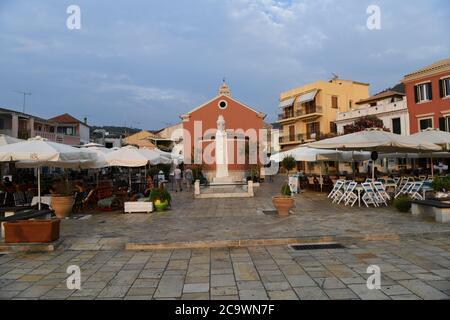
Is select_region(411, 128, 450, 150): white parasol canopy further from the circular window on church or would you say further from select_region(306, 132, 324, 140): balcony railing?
select_region(306, 132, 324, 140): balcony railing

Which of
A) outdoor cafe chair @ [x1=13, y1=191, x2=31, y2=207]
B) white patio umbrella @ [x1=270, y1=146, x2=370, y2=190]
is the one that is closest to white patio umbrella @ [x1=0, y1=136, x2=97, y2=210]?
outdoor cafe chair @ [x1=13, y1=191, x2=31, y2=207]

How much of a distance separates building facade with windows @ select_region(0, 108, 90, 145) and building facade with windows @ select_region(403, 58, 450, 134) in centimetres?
3607

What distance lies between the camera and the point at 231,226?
8680 mm

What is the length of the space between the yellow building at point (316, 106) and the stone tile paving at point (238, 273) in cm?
3695

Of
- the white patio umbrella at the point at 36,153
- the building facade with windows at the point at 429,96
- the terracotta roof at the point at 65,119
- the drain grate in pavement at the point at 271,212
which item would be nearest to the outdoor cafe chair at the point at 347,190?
the drain grate in pavement at the point at 271,212

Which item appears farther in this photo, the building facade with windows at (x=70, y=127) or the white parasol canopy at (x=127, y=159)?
the building facade with windows at (x=70, y=127)

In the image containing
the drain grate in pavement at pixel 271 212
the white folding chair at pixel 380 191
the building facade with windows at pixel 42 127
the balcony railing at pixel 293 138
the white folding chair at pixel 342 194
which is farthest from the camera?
the balcony railing at pixel 293 138

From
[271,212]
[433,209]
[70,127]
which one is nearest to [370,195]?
[433,209]

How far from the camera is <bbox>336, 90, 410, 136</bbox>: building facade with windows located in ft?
101

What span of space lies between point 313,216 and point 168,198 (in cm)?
495

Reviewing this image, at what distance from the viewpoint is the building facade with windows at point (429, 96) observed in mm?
26453

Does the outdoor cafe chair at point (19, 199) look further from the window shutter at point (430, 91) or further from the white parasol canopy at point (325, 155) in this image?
the window shutter at point (430, 91)
